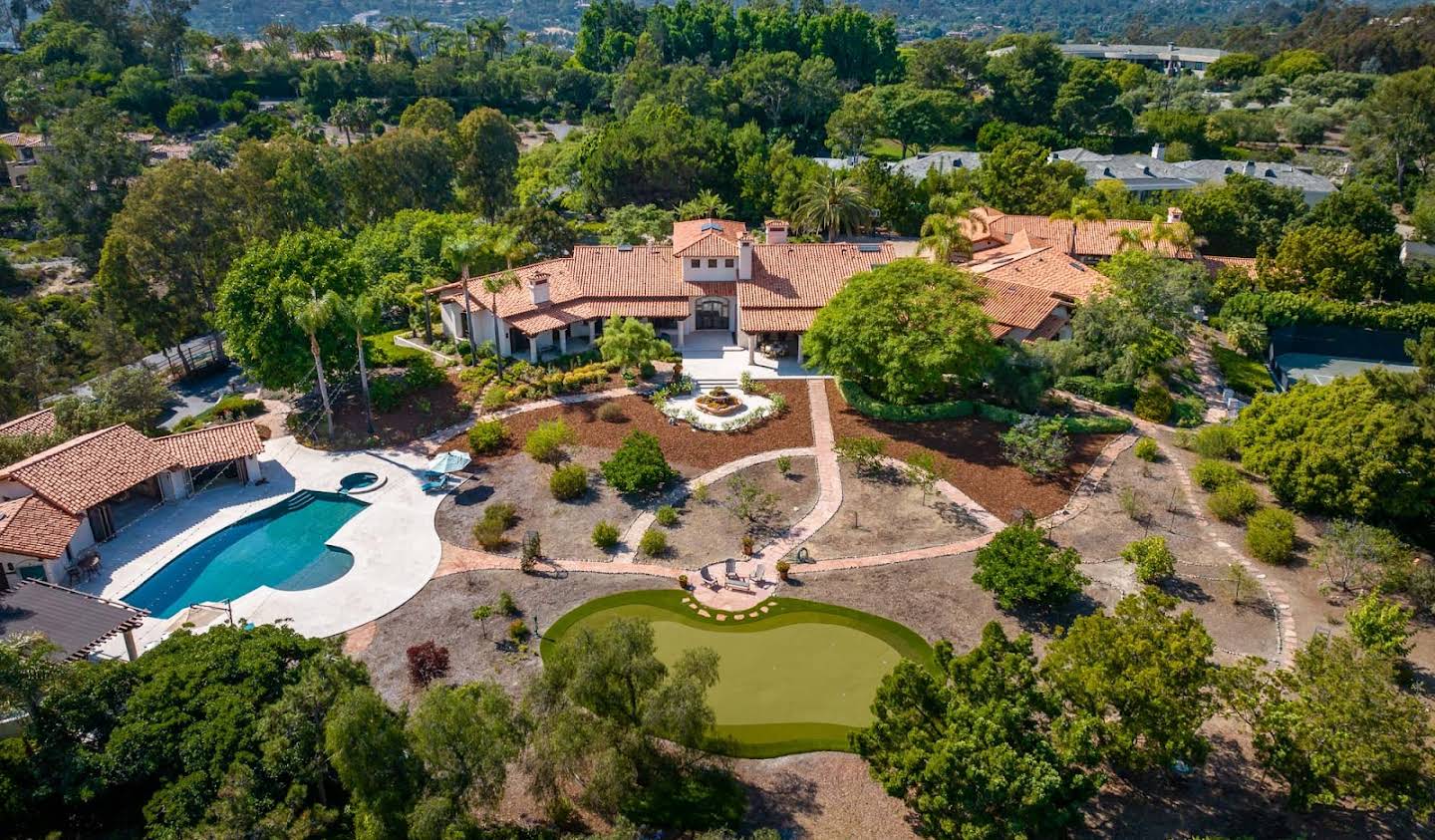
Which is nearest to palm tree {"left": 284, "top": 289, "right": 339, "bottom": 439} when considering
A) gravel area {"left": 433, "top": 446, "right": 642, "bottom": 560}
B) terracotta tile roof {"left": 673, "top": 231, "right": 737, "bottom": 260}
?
gravel area {"left": 433, "top": 446, "right": 642, "bottom": 560}

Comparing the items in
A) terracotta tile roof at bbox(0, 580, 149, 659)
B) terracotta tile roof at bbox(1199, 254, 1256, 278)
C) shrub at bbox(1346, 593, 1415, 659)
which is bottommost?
shrub at bbox(1346, 593, 1415, 659)

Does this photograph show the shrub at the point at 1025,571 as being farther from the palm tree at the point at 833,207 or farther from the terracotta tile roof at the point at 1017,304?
the palm tree at the point at 833,207

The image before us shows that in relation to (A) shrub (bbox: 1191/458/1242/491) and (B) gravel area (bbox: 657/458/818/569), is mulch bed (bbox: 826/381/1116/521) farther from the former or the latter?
(B) gravel area (bbox: 657/458/818/569)

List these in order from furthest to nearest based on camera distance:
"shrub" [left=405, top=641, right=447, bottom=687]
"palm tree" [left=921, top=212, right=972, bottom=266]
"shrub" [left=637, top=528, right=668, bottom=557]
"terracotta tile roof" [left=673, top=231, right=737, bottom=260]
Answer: "terracotta tile roof" [left=673, top=231, right=737, bottom=260], "palm tree" [left=921, top=212, right=972, bottom=266], "shrub" [left=637, top=528, right=668, bottom=557], "shrub" [left=405, top=641, right=447, bottom=687]

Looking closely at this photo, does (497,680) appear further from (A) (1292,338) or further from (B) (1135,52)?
(B) (1135,52)

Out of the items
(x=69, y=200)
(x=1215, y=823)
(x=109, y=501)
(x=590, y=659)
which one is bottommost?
(x=1215, y=823)

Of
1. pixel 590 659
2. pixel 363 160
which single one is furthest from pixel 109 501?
pixel 363 160
